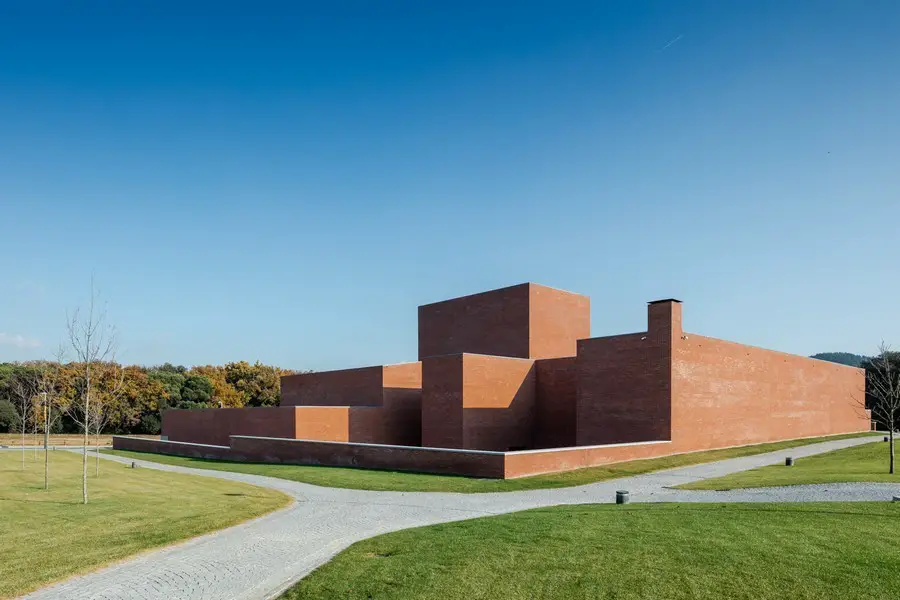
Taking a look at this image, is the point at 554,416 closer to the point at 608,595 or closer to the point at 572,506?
the point at 572,506

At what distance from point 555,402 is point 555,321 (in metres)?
6.09

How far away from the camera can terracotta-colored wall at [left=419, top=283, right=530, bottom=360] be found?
3800cm

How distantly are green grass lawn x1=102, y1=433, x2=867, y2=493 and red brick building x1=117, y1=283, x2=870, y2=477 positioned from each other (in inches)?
27.8

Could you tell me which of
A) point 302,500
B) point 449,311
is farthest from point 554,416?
point 302,500

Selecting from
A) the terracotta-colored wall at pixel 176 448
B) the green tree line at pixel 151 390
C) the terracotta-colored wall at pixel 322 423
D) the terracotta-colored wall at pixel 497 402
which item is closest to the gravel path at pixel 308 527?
the terracotta-colored wall at pixel 497 402

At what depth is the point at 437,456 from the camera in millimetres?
22828

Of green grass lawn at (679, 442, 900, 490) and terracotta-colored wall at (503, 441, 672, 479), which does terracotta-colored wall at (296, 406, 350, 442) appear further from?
green grass lawn at (679, 442, 900, 490)

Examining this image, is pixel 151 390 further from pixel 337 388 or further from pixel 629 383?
pixel 629 383

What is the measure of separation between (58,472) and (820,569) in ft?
89.4

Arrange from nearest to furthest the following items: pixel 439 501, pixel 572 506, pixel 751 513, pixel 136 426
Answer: pixel 751 513, pixel 572 506, pixel 439 501, pixel 136 426

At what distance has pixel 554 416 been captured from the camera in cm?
3497

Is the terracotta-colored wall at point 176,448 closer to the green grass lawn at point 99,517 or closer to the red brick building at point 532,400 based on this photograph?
the red brick building at point 532,400

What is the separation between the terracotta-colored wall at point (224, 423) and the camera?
3609 cm

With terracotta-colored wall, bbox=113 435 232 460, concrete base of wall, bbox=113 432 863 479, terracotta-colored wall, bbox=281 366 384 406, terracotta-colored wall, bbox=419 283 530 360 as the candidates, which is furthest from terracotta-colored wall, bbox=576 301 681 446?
terracotta-colored wall, bbox=113 435 232 460
